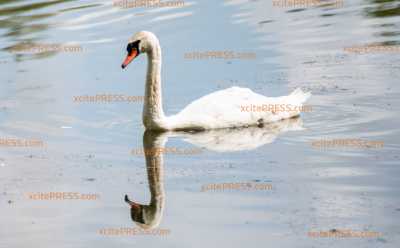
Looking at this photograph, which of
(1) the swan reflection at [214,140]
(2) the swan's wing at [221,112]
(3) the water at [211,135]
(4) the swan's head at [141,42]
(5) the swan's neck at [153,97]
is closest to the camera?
(3) the water at [211,135]

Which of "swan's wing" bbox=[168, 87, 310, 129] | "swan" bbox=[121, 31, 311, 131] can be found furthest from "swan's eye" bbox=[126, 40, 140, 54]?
"swan's wing" bbox=[168, 87, 310, 129]

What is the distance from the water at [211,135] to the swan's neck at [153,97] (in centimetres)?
28

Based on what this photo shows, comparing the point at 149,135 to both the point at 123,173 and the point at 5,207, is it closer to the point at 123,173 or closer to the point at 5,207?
the point at 123,173

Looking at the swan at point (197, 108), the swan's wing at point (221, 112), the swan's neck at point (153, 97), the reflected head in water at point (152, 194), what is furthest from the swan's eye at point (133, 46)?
the reflected head in water at point (152, 194)

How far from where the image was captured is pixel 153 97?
1463cm

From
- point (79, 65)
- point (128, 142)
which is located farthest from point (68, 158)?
point (79, 65)

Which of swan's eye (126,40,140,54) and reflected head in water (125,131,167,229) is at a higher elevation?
swan's eye (126,40,140,54)

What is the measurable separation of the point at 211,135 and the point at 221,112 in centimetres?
38

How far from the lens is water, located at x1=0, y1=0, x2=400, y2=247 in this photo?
1045 centimetres

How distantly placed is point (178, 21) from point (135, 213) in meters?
12.6

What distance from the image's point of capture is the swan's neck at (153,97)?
47.6ft

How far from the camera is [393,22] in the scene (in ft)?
69.3

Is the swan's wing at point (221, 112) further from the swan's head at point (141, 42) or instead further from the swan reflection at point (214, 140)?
the swan's head at point (141, 42)

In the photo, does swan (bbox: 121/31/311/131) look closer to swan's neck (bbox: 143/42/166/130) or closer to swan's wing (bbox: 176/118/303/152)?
swan's neck (bbox: 143/42/166/130)
